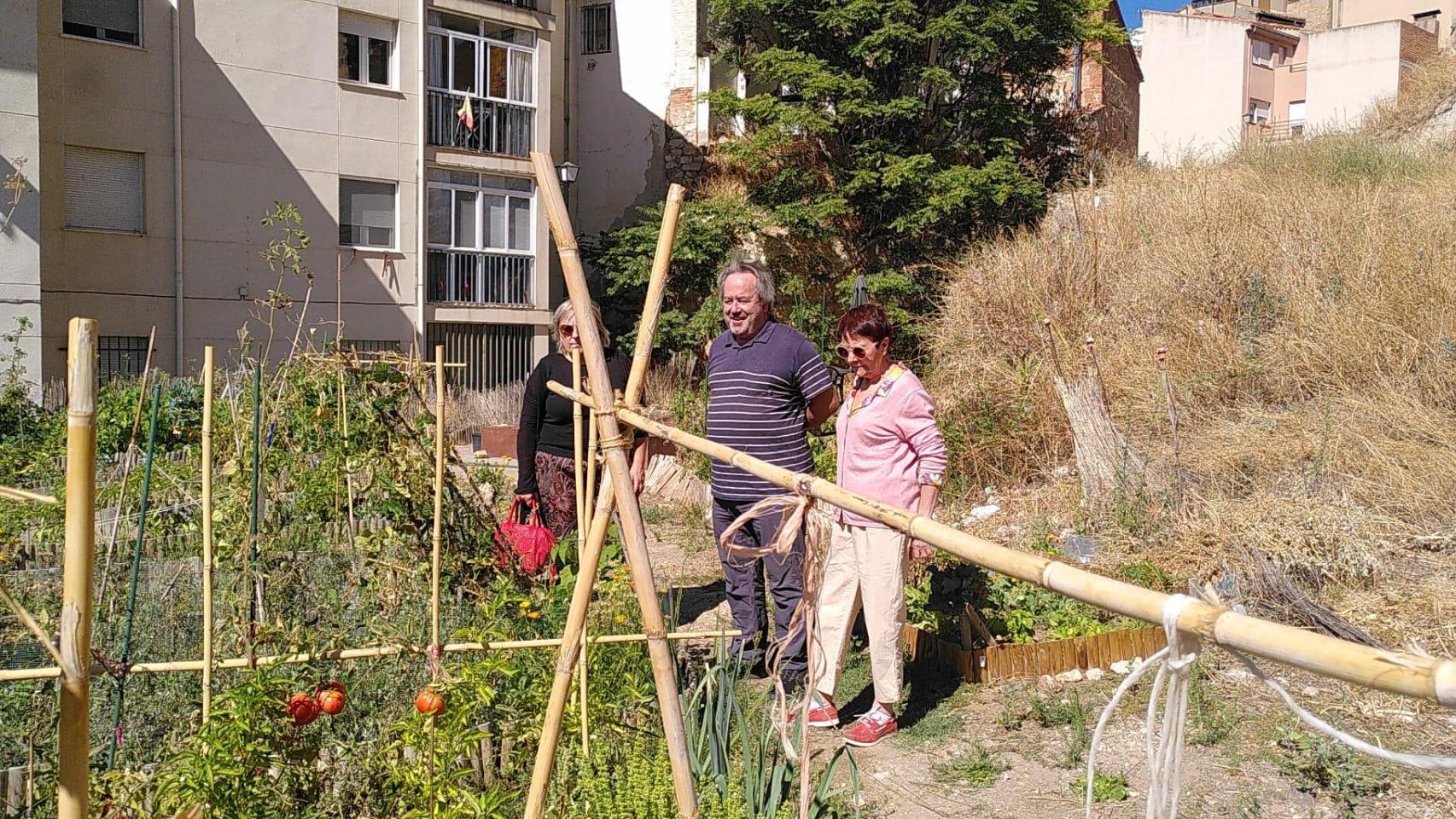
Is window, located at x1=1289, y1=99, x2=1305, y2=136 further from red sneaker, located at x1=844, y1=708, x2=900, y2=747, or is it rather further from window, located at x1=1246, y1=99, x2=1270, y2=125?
red sneaker, located at x1=844, y1=708, x2=900, y2=747

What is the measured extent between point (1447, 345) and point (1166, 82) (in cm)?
3180

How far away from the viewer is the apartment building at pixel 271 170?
1488 centimetres

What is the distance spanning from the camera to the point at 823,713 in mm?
4438

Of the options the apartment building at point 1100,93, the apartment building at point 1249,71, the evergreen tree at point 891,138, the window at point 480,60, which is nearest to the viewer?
the evergreen tree at point 891,138

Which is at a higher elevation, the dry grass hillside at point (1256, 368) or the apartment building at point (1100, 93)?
the apartment building at point (1100, 93)

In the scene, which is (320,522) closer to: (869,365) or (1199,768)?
(869,365)

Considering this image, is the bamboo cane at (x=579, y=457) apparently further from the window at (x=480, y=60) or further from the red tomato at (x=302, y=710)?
the window at (x=480, y=60)

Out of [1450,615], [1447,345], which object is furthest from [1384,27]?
[1450,615]

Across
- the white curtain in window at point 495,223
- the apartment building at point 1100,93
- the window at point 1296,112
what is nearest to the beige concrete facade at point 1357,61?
the window at point 1296,112

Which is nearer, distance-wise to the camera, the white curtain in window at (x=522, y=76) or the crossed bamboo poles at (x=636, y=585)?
the crossed bamboo poles at (x=636, y=585)

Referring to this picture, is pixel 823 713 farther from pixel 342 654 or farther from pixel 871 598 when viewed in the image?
pixel 342 654

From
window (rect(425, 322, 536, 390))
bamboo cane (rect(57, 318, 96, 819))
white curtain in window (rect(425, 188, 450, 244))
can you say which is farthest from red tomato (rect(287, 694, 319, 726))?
white curtain in window (rect(425, 188, 450, 244))

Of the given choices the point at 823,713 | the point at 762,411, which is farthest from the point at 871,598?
the point at 762,411

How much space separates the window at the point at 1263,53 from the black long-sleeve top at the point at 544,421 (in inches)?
1466
